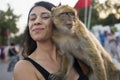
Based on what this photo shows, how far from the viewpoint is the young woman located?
3.16 m

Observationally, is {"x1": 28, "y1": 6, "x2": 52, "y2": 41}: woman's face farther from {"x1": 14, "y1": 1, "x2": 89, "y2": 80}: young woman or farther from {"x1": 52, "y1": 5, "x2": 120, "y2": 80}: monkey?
{"x1": 52, "y1": 5, "x2": 120, "y2": 80}: monkey

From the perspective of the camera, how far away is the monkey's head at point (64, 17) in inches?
142

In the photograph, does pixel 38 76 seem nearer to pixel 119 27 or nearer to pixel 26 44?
pixel 26 44

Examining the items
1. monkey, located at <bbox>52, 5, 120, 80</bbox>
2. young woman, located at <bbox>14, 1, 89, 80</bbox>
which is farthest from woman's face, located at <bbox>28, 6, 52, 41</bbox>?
monkey, located at <bbox>52, 5, 120, 80</bbox>

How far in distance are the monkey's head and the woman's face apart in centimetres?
18

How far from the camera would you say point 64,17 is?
369 cm

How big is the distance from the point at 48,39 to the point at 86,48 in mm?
440

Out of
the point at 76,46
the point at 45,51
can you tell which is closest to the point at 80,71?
the point at 45,51

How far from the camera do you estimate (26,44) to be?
3.66 metres

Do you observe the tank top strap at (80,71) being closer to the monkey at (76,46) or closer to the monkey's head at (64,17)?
the monkey at (76,46)

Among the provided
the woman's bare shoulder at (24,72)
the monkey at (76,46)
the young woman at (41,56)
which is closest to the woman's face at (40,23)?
the young woman at (41,56)

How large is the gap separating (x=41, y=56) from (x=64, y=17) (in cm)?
49

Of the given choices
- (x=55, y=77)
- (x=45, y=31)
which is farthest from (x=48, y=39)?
(x=55, y=77)

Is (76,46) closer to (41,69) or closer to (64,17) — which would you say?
(64,17)
